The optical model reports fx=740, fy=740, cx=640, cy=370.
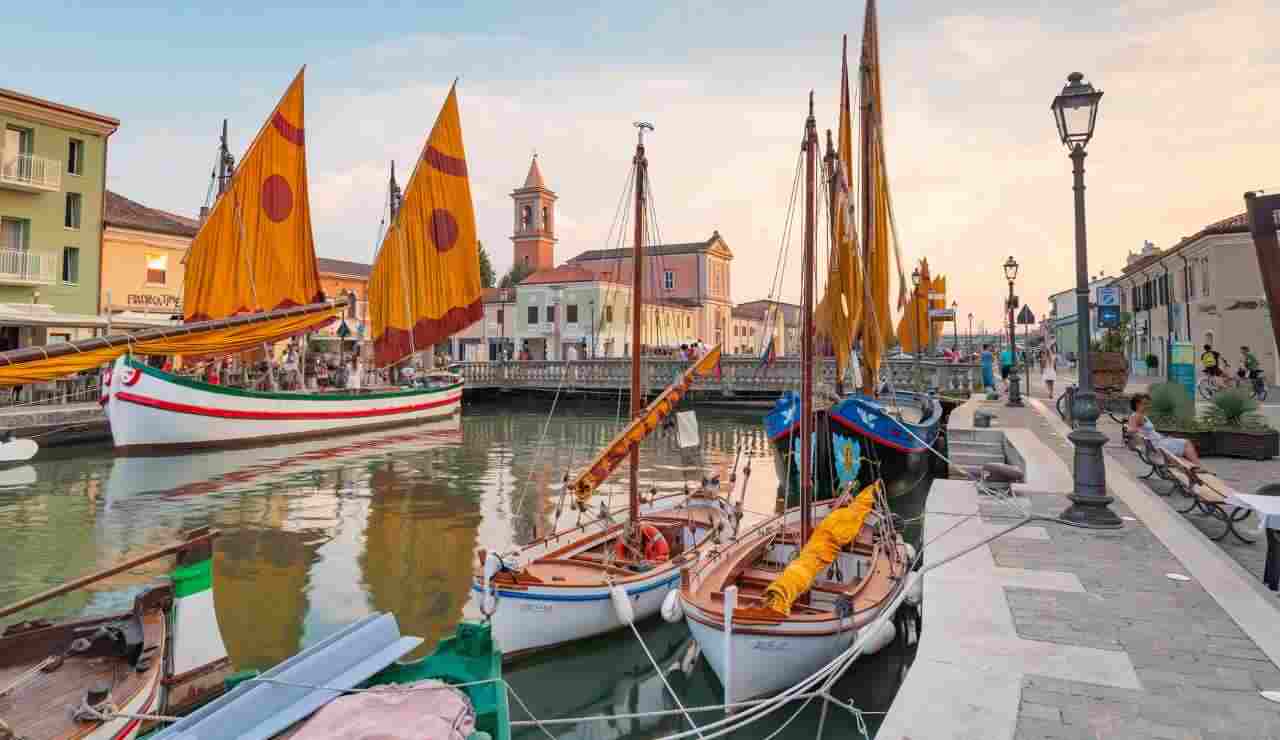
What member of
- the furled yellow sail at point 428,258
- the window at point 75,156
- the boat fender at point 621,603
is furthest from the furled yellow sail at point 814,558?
the window at point 75,156

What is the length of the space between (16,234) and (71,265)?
219cm

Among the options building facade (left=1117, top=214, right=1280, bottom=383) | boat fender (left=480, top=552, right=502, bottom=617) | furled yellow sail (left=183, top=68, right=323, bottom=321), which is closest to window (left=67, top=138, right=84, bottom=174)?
furled yellow sail (left=183, top=68, right=323, bottom=321)

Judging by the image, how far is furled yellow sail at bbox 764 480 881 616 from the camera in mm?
6477

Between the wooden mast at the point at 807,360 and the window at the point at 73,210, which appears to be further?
the window at the point at 73,210

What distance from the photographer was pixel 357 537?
1336 cm

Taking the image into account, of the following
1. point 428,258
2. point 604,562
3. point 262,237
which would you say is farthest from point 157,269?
point 604,562

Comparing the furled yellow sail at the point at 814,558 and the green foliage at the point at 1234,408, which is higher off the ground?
the green foliage at the point at 1234,408

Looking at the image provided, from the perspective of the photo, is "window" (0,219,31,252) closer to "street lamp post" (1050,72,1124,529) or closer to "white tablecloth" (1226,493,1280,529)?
"street lamp post" (1050,72,1124,529)

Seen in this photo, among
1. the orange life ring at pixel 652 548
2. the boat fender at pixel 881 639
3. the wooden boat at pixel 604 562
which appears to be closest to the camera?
the boat fender at pixel 881 639

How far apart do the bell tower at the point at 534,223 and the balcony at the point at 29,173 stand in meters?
51.7

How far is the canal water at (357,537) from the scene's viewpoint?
751cm

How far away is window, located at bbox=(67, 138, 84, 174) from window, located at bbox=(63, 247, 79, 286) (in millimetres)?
3264

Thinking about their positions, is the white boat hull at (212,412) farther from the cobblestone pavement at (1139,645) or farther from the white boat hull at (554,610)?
the cobblestone pavement at (1139,645)

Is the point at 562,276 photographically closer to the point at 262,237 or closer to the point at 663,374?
the point at 663,374
